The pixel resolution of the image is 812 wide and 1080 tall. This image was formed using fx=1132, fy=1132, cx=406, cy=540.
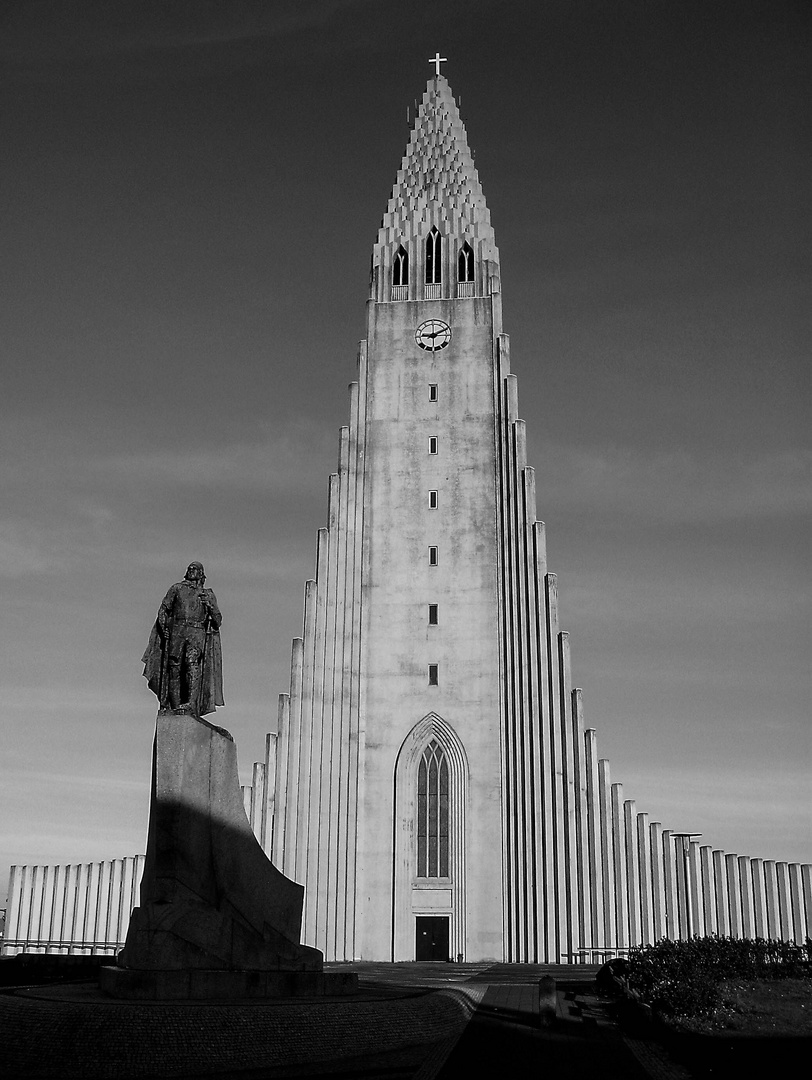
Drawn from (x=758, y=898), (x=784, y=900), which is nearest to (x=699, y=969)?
(x=758, y=898)

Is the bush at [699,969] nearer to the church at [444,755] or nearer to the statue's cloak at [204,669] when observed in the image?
the statue's cloak at [204,669]

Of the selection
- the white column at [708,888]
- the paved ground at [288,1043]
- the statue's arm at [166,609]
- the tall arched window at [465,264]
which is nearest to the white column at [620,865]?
the white column at [708,888]

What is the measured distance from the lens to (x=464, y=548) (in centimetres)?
5094

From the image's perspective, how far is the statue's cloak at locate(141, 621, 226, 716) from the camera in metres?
17.7

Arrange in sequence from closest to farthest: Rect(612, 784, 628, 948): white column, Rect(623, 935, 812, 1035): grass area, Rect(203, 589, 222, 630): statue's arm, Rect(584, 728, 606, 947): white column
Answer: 1. Rect(623, 935, 812, 1035): grass area
2. Rect(203, 589, 222, 630): statue's arm
3. Rect(584, 728, 606, 947): white column
4. Rect(612, 784, 628, 948): white column

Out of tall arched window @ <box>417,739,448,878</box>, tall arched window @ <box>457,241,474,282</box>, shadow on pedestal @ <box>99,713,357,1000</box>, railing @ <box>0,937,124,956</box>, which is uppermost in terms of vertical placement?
tall arched window @ <box>457,241,474,282</box>

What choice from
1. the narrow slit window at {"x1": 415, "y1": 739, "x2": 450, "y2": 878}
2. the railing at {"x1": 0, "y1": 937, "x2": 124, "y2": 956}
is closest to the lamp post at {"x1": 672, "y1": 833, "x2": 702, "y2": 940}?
the narrow slit window at {"x1": 415, "y1": 739, "x2": 450, "y2": 878}

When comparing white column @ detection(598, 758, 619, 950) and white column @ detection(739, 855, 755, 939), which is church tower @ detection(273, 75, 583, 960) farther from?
white column @ detection(739, 855, 755, 939)

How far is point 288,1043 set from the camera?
13.0 m

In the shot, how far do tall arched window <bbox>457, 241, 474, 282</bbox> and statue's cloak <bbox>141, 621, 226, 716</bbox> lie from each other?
4142 cm

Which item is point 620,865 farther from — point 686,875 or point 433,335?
point 433,335

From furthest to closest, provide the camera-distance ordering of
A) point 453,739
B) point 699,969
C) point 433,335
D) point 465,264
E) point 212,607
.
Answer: point 465,264, point 433,335, point 453,739, point 699,969, point 212,607

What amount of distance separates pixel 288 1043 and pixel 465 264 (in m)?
48.1

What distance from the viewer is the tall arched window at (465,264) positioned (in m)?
56.5
